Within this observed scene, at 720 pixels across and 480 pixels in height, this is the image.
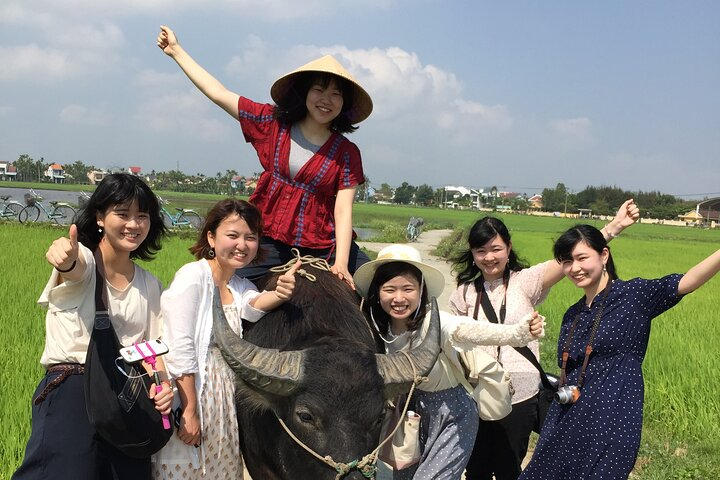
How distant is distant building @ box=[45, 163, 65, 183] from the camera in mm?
117875

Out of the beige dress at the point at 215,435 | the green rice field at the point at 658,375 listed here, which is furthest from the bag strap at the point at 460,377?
the green rice field at the point at 658,375

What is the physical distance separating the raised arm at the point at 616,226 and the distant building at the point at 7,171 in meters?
132

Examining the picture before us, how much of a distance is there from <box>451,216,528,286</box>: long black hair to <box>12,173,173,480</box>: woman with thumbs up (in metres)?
1.87

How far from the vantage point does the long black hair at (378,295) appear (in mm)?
3074

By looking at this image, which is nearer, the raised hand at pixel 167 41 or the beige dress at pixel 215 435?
the beige dress at pixel 215 435

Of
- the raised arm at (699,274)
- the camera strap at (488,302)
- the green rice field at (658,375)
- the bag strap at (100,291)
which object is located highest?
the raised arm at (699,274)

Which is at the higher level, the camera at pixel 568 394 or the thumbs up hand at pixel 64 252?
the thumbs up hand at pixel 64 252

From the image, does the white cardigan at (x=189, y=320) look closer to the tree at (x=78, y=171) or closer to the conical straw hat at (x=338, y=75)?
the conical straw hat at (x=338, y=75)

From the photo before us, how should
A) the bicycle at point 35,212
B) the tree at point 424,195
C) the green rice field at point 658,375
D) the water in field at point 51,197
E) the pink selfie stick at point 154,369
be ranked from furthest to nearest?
the tree at point 424,195
the water in field at point 51,197
the bicycle at point 35,212
the green rice field at point 658,375
the pink selfie stick at point 154,369

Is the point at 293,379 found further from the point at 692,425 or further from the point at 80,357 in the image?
the point at 692,425

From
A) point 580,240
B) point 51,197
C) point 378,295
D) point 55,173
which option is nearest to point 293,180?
point 378,295

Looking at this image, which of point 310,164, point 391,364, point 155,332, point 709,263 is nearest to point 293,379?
point 391,364


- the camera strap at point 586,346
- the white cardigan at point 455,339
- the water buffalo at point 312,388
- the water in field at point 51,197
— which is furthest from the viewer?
the water in field at point 51,197

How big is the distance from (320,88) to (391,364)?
1742 mm
